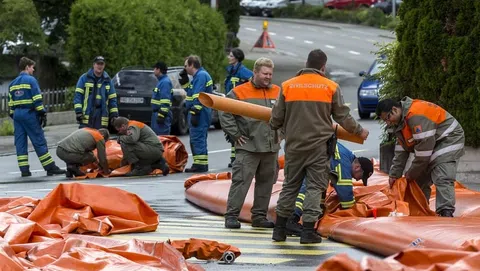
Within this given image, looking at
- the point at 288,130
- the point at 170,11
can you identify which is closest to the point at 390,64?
the point at 288,130

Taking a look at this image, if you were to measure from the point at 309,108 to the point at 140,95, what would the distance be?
56.4 ft

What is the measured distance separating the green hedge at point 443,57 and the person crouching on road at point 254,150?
4.22 metres

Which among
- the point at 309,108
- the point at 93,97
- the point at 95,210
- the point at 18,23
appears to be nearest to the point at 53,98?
the point at 18,23

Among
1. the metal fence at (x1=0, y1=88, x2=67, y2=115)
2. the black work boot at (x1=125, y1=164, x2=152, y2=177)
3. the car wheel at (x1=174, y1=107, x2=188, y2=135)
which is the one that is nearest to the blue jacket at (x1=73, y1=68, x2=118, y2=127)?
the black work boot at (x1=125, y1=164, x2=152, y2=177)

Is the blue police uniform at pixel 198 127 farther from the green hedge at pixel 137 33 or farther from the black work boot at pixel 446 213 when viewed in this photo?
the green hedge at pixel 137 33

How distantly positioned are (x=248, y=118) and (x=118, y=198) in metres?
1.58

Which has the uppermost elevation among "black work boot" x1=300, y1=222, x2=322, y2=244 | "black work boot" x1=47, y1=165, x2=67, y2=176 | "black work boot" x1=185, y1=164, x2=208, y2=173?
"black work boot" x1=300, y1=222, x2=322, y2=244

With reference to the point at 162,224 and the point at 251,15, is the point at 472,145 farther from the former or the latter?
the point at 251,15

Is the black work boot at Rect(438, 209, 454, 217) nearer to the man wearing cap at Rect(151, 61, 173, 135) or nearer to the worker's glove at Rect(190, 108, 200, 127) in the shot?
the worker's glove at Rect(190, 108, 200, 127)

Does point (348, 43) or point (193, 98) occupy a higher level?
point (193, 98)

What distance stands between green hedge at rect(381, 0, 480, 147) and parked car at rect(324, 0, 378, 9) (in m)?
53.9

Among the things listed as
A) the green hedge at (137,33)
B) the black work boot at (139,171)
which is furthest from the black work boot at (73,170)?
the green hedge at (137,33)

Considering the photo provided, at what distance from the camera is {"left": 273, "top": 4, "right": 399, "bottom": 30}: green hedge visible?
6712cm

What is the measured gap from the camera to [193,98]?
19516mm
